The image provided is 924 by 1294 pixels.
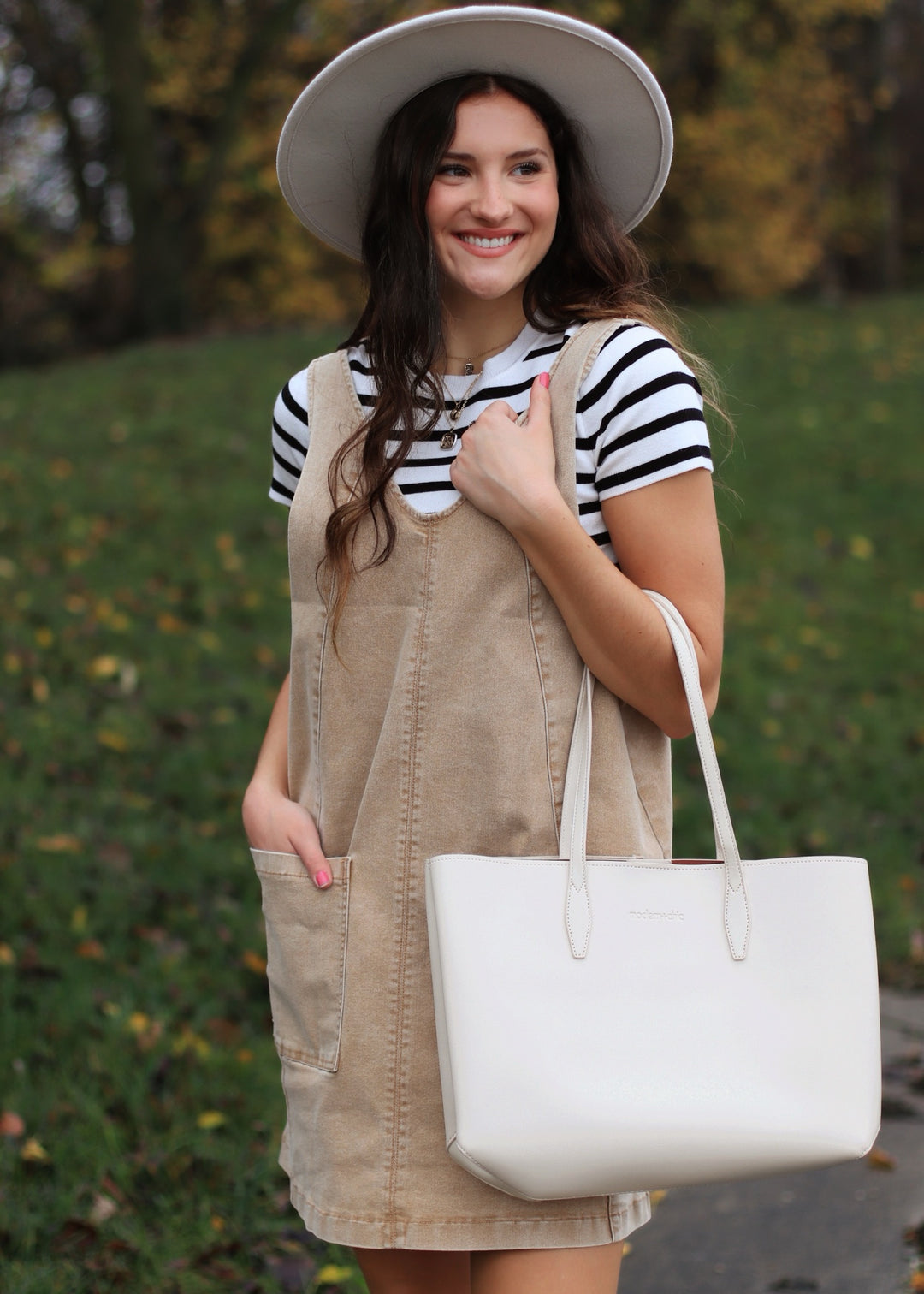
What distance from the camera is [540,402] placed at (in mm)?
1688

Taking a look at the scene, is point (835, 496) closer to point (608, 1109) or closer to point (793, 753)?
point (793, 753)

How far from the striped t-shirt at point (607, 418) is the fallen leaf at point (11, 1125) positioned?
2.10 m

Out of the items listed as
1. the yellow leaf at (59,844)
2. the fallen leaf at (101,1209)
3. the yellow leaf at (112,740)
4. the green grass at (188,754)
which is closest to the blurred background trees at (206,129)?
the green grass at (188,754)

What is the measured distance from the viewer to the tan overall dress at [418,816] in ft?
5.54

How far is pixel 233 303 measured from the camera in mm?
17906

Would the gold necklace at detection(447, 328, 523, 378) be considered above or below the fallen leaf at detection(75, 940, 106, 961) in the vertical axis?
above

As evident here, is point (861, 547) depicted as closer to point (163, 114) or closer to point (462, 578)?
point (462, 578)

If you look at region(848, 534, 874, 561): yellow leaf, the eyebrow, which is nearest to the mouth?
the eyebrow

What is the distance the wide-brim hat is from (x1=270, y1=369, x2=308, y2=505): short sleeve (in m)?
0.29

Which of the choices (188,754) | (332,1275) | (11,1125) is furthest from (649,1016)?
(188,754)

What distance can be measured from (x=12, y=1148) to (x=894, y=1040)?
7.57 feet

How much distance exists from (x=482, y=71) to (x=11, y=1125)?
2.51m

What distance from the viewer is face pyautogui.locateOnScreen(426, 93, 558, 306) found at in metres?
1.78

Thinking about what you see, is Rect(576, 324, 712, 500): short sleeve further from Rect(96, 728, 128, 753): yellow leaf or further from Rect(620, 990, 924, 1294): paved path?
Rect(96, 728, 128, 753): yellow leaf
